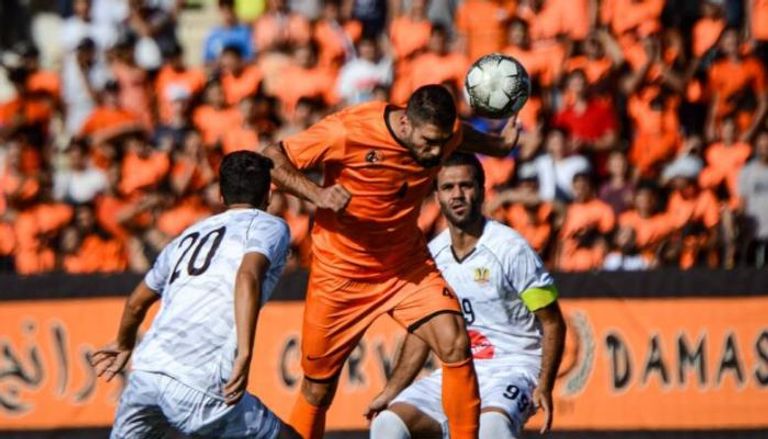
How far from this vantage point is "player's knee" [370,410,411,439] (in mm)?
9281

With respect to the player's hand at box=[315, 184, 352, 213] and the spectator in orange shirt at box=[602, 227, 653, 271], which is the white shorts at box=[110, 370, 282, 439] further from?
the spectator in orange shirt at box=[602, 227, 653, 271]

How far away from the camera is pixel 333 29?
16.9 meters

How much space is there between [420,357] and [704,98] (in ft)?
23.9

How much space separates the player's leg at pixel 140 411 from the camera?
26.1ft

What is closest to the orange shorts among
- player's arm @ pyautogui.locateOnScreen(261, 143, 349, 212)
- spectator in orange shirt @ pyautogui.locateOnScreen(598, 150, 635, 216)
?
player's arm @ pyautogui.locateOnScreen(261, 143, 349, 212)

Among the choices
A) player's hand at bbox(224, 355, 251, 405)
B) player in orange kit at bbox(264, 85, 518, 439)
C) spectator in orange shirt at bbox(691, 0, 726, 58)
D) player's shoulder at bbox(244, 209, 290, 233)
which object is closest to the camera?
player's hand at bbox(224, 355, 251, 405)

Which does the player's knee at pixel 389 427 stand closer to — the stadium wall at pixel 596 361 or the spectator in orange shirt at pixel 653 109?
the stadium wall at pixel 596 361

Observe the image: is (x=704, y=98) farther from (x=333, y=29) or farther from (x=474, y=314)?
(x=474, y=314)

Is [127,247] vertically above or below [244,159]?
below

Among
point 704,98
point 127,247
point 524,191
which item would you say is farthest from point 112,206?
point 704,98

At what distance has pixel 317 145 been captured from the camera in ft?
29.9

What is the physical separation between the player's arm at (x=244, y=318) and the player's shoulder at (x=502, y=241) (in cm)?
218

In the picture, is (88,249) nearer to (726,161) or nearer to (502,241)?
(726,161)

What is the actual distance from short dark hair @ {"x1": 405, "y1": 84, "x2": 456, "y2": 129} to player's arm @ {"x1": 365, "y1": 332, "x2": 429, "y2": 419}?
1412mm
